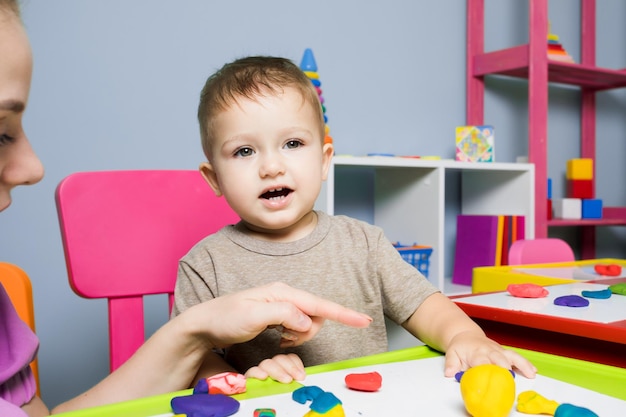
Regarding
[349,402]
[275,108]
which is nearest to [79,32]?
[275,108]

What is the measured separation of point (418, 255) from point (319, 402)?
1525mm

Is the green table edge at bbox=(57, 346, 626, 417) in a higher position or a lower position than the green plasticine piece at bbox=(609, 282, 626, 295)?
lower

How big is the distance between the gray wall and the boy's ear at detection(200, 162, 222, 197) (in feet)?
2.81

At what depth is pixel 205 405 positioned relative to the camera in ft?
1.46

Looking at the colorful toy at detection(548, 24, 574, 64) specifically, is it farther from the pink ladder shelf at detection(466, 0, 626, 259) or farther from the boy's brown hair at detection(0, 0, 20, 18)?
→ the boy's brown hair at detection(0, 0, 20, 18)

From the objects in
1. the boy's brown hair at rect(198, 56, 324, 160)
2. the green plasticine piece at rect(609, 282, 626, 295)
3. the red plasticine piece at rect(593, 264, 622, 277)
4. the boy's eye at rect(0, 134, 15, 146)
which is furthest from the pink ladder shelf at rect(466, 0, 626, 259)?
the boy's eye at rect(0, 134, 15, 146)

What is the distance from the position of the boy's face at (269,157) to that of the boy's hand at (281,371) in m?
0.29

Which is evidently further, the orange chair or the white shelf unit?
the white shelf unit

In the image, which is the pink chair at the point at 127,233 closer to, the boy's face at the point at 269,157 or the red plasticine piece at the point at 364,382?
the boy's face at the point at 269,157

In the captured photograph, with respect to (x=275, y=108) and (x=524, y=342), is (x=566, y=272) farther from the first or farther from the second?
(x=275, y=108)

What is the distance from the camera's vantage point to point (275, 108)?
81 centimetres

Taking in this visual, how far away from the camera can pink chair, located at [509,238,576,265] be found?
5.09ft

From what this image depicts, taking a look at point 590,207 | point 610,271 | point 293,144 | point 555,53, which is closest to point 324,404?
point 293,144

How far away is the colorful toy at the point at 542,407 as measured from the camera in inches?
16.6
